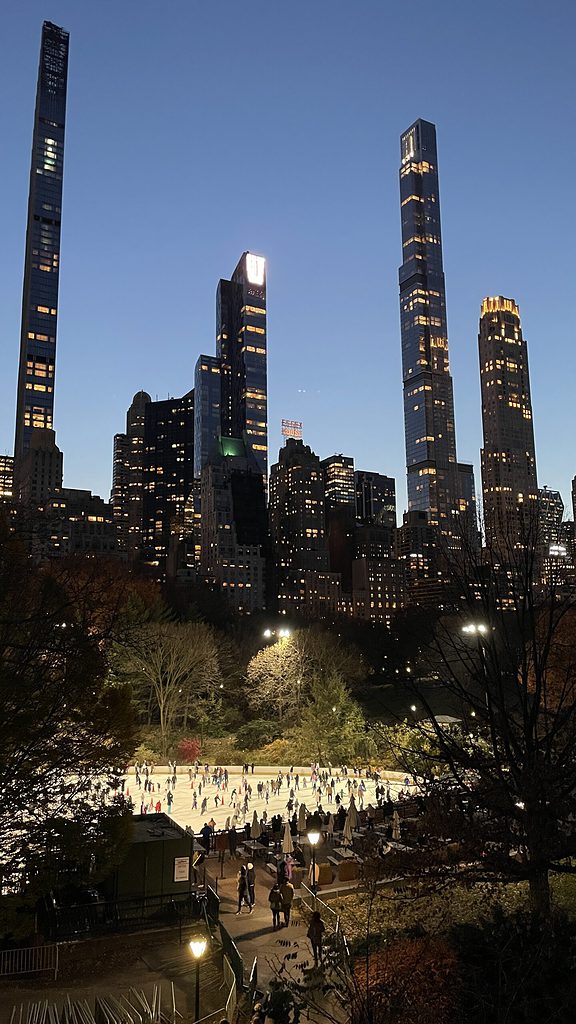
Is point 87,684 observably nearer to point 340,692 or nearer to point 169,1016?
point 169,1016

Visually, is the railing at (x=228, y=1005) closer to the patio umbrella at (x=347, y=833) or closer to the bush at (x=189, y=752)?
the patio umbrella at (x=347, y=833)

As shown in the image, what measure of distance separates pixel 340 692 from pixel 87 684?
2949 centimetres

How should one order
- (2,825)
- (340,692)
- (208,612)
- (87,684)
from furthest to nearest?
(208,612) → (340,692) → (87,684) → (2,825)

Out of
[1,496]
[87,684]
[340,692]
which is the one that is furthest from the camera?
[340,692]

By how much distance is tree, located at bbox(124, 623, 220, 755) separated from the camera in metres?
48.8

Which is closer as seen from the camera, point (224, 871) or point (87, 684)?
point (87, 684)

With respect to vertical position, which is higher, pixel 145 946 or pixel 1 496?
pixel 1 496

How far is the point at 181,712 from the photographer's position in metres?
53.1

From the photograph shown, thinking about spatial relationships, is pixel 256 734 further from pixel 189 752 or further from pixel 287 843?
pixel 287 843

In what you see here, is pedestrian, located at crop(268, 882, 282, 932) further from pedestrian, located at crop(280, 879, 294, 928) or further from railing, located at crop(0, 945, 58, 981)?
railing, located at crop(0, 945, 58, 981)

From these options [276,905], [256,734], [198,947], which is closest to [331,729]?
[256,734]

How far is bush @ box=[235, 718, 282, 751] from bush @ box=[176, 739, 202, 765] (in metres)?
3.12

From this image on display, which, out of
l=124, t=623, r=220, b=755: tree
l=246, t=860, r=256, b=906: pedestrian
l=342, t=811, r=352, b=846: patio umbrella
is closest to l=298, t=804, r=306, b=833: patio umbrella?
l=342, t=811, r=352, b=846: patio umbrella

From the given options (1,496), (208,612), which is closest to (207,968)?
(1,496)
